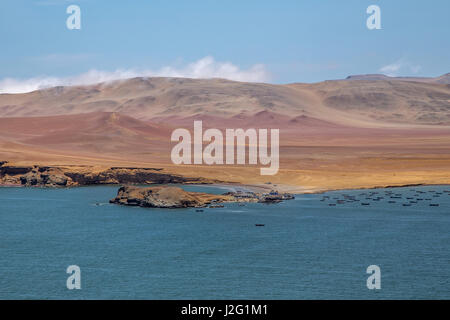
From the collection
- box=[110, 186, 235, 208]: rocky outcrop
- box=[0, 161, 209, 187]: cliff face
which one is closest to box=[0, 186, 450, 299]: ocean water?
box=[110, 186, 235, 208]: rocky outcrop

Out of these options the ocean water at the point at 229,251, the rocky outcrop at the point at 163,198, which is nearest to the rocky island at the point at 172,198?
the rocky outcrop at the point at 163,198

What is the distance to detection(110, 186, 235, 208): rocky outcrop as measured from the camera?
87375mm

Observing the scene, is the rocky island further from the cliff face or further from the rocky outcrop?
the cliff face

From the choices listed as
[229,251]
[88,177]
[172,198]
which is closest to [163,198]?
[172,198]

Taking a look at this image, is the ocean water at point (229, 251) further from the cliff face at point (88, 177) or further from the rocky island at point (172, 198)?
the cliff face at point (88, 177)

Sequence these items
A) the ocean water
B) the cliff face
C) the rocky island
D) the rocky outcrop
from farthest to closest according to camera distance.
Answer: the cliff face, the rocky island, the rocky outcrop, the ocean water

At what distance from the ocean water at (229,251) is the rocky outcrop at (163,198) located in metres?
2.22

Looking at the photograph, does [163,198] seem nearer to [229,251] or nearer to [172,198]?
[172,198]

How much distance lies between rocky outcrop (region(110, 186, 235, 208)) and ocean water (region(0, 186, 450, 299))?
87.3 inches

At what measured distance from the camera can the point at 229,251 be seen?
5884cm

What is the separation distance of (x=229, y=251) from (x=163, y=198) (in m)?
30.4
